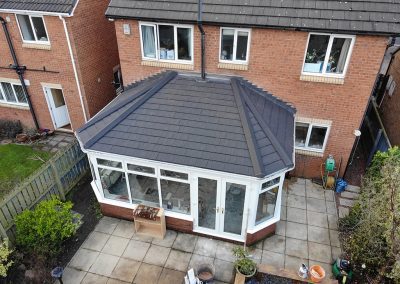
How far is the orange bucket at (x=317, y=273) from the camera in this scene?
332 inches

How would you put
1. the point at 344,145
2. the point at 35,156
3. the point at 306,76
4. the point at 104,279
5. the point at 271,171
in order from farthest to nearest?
the point at 35,156
the point at 344,145
the point at 306,76
the point at 104,279
the point at 271,171

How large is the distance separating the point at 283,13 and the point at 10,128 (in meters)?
13.2

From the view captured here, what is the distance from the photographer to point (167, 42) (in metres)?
11.4

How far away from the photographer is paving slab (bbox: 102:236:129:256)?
32.0ft

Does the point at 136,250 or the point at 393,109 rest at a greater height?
the point at 393,109

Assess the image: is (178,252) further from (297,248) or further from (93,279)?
(297,248)

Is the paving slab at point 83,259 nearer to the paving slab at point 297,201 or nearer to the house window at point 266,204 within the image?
the house window at point 266,204

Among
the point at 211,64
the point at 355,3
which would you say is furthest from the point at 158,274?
the point at 355,3

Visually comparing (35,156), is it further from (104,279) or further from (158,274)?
(158,274)

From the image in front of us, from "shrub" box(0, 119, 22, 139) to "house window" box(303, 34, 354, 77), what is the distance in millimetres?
13202

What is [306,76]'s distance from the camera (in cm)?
1064

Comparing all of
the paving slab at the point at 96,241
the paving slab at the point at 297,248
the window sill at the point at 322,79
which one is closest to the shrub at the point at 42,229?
the paving slab at the point at 96,241

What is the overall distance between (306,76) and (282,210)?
465cm

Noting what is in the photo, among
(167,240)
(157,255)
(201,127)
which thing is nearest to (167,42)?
(201,127)
